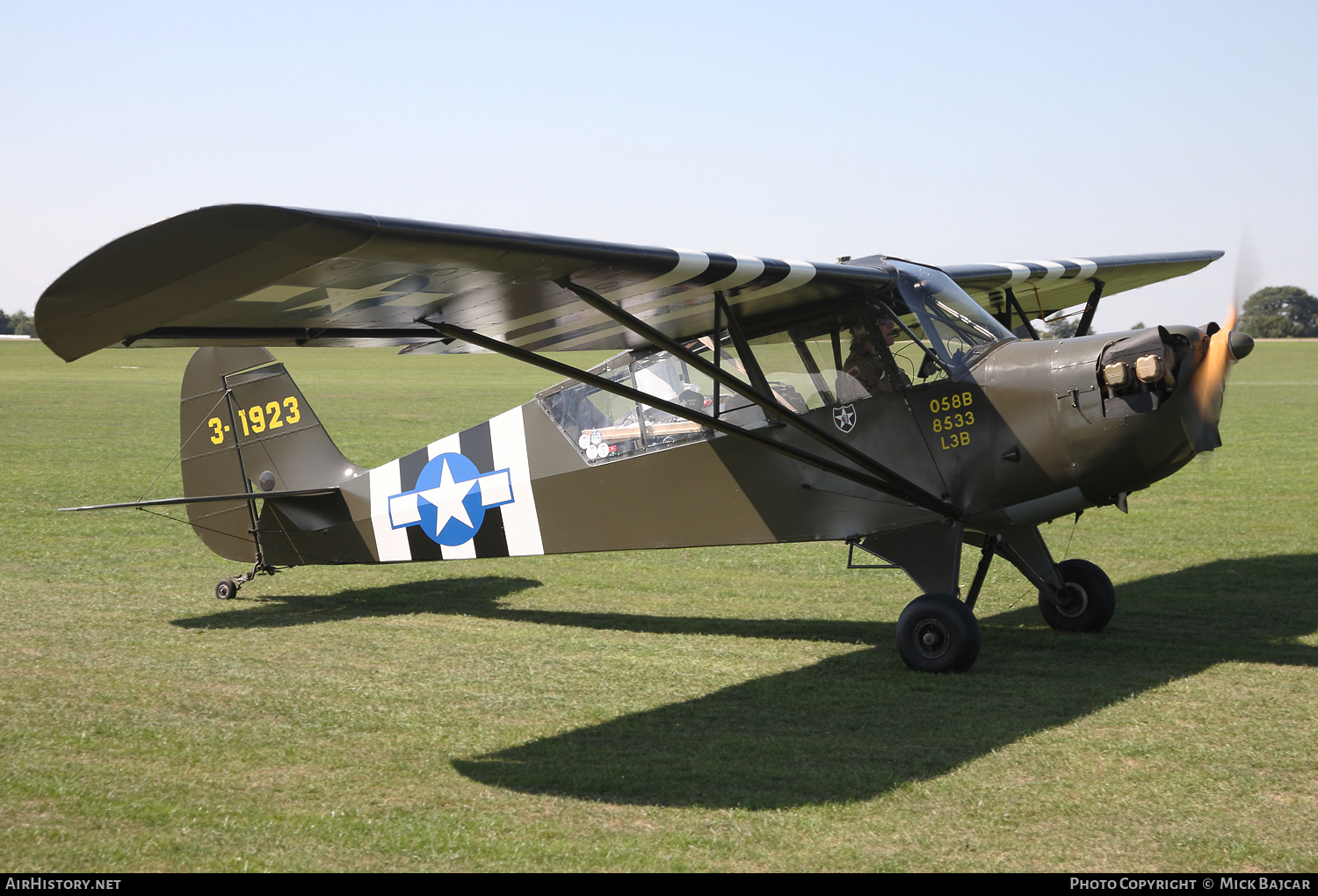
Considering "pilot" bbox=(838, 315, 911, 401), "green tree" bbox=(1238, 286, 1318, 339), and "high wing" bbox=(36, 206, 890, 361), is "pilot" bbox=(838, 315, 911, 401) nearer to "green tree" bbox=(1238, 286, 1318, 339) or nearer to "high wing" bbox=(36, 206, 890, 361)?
"high wing" bbox=(36, 206, 890, 361)

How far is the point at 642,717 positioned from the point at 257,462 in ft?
17.9

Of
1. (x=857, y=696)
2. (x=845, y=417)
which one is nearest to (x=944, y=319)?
(x=845, y=417)

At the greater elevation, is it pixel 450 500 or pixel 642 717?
pixel 450 500

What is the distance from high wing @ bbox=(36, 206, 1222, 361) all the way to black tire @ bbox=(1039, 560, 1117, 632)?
2.55 metres

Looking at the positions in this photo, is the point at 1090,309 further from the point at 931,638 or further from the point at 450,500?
the point at 450,500

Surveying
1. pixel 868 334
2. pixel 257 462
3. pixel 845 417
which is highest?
pixel 868 334

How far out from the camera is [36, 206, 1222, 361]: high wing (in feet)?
13.6

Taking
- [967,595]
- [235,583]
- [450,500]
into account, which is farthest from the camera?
[235,583]

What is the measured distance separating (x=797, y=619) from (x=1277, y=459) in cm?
1403

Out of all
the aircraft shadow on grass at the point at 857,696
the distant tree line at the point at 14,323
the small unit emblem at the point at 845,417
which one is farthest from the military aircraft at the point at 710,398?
the distant tree line at the point at 14,323

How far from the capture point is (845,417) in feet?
24.5

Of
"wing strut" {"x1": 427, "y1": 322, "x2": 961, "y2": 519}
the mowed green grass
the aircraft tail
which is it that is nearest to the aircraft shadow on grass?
the mowed green grass
